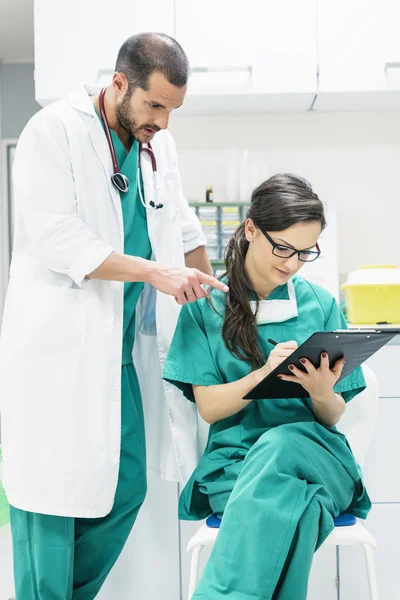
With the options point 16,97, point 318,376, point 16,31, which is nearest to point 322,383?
point 318,376

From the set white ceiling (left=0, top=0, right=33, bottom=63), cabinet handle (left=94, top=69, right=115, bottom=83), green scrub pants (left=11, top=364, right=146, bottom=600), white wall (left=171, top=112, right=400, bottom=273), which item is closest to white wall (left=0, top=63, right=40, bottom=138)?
white ceiling (left=0, top=0, right=33, bottom=63)

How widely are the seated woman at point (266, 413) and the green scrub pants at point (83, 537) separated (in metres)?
0.17

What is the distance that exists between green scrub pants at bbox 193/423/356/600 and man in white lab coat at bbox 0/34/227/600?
1.12ft

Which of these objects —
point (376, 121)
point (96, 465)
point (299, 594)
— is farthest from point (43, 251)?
point (376, 121)

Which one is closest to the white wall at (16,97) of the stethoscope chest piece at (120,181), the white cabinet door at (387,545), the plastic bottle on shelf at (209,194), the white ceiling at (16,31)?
the white ceiling at (16,31)

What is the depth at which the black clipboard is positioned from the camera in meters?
1.25

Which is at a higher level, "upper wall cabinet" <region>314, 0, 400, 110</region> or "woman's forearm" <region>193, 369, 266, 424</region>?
"upper wall cabinet" <region>314, 0, 400, 110</region>

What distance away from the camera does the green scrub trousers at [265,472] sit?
1201mm

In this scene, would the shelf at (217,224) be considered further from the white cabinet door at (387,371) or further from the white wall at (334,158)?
the white cabinet door at (387,371)

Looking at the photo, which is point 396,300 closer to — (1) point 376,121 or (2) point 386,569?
(2) point 386,569

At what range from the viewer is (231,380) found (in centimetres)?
154

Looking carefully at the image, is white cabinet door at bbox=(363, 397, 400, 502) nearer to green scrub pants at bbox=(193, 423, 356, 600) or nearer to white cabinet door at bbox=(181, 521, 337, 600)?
white cabinet door at bbox=(181, 521, 337, 600)

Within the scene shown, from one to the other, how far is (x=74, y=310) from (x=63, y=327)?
0.05m

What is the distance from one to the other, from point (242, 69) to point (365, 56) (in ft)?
1.40
